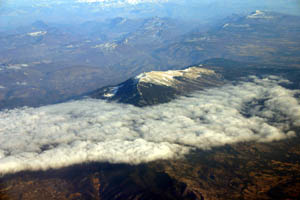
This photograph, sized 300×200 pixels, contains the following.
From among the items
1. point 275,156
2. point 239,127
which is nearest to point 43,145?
point 239,127

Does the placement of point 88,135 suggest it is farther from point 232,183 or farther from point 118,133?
point 232,183

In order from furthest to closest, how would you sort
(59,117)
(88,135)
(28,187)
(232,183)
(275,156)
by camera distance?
(59,117) → (88,135) → (275,156) → (28,187) → (232,183)

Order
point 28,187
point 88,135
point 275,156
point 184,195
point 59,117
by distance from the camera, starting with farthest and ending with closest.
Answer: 1. point 59,117
2. point 88,135
3. point 275,156
4. point 28,187
5. point 184,195

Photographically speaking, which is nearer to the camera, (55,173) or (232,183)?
(232,183)

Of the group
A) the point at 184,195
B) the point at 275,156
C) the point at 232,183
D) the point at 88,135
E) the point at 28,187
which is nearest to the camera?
the point at 184,195

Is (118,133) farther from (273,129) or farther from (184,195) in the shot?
(273,129)

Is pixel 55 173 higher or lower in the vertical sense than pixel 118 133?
lower

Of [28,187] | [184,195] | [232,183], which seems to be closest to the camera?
[184,195]

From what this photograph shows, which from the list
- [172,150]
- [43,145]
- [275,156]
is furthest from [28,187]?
[275,156]

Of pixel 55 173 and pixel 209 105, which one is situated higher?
pixel 209 105

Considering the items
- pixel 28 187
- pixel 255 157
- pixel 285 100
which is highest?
pixel 285 100
